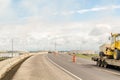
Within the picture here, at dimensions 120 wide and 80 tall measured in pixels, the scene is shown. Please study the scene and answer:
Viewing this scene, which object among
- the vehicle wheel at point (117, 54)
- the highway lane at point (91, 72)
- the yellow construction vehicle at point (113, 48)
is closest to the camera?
the highway lane at point (91, 72)

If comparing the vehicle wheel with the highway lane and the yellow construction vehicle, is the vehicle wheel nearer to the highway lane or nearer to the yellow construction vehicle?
the yellow construction vehicle

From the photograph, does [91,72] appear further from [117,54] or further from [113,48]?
[113,48]

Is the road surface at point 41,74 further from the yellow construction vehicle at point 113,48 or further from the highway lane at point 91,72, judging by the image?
the yellow construction vehicle at point 113,48

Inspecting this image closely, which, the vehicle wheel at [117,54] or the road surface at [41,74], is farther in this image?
the vehicle wheel at [117,54]

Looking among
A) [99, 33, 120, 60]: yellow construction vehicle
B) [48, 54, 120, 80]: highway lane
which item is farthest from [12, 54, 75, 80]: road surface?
[99, 33, 120, 60]: yellow construction vehicle

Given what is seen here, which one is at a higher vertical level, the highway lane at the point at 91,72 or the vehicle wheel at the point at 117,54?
the vehicle wheel at the point at 117,54

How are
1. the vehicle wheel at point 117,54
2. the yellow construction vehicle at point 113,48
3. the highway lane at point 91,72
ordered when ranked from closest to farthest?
the highway lane at point 91,72, the vehicle wheel at point 117,54, the yellow construction vehicle at point 113,48

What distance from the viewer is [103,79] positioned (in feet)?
68.2

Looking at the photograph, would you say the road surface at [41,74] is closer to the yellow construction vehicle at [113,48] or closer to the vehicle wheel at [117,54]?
the vehicle wheel at [117,54]

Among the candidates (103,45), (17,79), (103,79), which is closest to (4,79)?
(17,79)

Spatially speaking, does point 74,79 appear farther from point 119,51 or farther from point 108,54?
point 108,54

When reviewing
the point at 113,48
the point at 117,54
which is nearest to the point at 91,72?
the point at 117,54

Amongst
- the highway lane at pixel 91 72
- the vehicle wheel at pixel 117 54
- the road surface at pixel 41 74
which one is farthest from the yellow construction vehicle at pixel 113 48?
the road surface at pixel 41 74

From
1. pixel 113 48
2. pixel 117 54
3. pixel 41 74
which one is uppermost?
pixel 113 48
